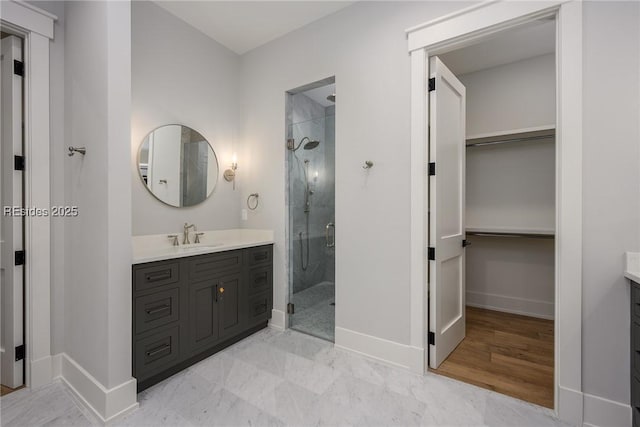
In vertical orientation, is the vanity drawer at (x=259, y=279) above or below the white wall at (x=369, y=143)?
below

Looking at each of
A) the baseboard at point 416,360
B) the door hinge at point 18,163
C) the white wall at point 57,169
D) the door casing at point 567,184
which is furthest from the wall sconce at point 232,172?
the door casing at point 567,184

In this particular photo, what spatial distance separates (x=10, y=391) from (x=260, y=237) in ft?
6.72

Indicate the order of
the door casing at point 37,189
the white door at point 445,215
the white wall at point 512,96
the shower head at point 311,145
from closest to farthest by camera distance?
1. the door casing at point 37,189
2. the white door at point 445,215
3. the shower head at point 311,145
4. the white wall at point 512,96

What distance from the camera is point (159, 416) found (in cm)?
167

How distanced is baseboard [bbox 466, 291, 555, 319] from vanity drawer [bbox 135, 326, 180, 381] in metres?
3.40

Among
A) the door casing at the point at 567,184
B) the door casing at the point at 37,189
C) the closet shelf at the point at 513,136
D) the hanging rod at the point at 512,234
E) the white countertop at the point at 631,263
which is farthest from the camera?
the hanging rod at the point at 512,234

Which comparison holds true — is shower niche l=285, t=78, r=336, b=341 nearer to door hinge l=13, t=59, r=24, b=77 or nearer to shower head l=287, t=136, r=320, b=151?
shower head l=287, t=136, r=320, b=151

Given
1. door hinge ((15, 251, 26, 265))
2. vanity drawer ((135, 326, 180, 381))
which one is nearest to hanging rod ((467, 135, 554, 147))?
vanity drawer ((135, 326, 180, 381))

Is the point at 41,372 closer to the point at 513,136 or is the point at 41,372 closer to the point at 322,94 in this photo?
the point at 322,94

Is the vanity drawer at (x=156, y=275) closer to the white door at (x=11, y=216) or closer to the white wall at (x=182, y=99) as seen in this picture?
the white wall at (x=182, y=99)

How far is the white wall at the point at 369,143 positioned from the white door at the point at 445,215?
0.66ft

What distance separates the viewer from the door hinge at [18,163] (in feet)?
6.23

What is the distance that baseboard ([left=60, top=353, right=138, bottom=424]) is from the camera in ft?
5.35

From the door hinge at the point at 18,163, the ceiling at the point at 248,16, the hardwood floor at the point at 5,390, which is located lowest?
the hardwood floor at the point at 5,390
